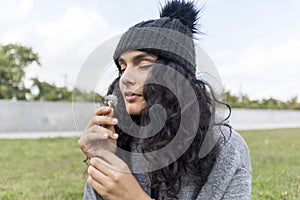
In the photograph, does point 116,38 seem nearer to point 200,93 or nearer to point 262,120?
point 200,93

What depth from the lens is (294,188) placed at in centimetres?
304

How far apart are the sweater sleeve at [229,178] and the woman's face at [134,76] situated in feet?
1.10

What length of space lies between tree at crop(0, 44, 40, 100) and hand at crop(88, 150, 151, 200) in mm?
13271

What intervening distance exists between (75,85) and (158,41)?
0.36m

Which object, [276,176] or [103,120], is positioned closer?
[103,120]

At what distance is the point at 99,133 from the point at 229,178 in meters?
0.49

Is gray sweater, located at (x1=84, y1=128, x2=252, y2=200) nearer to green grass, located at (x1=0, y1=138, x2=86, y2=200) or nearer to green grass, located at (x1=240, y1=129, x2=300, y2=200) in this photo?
green grass, located at (x1=240, y1=129, x2=300, y2=200)

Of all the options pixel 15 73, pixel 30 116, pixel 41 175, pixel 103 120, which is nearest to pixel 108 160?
pixel 103 120

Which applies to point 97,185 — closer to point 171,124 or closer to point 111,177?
point 111,177

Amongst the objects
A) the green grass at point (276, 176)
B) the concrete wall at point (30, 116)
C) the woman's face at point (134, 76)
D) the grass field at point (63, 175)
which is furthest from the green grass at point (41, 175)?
the concrete wall at point (30, 116)

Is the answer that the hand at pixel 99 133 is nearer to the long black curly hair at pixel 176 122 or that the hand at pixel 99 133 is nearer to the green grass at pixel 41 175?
the long black curly hair at pixel 176 122

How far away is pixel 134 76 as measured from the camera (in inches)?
46.3

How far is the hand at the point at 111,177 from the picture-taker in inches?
42.0

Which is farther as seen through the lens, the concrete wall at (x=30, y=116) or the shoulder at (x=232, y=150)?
the concrete wall at (x=30, y=116)
